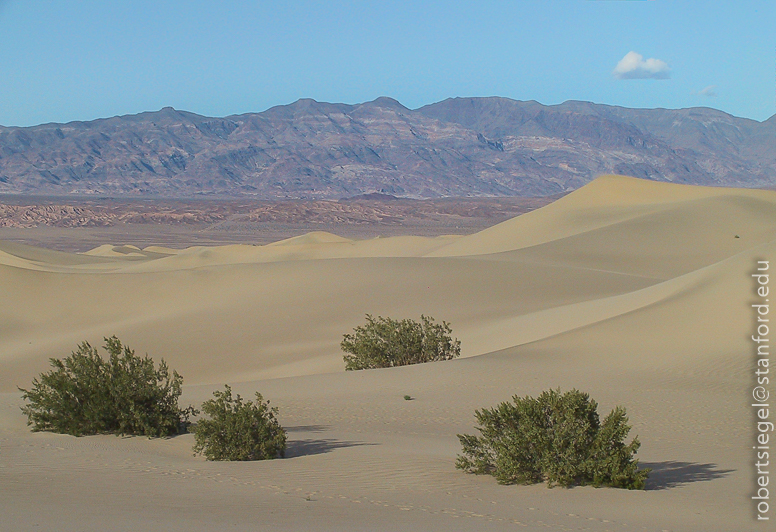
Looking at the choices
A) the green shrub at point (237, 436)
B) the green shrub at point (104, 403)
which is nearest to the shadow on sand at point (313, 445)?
the green shrub at point (237, 436)

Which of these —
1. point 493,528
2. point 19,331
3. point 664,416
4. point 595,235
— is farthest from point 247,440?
point 595,235

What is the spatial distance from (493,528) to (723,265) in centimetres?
1584

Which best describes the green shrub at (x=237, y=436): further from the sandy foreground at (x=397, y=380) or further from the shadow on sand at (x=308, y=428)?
the shadow on sand at (x=308, y=428)

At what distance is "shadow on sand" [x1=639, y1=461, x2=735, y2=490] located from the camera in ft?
27.7

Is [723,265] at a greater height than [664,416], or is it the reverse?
[723,265]

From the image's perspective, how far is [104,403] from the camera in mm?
10234

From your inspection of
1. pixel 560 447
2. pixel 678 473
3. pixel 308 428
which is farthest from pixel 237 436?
pixel 678 473

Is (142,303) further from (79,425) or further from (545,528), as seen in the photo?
(545,528)

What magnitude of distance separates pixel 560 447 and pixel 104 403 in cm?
520

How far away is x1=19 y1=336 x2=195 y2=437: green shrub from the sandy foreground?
360mm

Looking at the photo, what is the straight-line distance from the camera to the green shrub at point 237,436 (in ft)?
29.7

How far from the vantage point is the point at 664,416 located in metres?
12.2

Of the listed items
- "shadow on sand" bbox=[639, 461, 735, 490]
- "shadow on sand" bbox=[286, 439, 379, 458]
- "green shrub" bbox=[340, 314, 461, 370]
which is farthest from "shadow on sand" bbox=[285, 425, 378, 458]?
"green shrub" bbox=[340, 314, 461, 370]

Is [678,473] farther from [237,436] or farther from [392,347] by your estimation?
[392,347]
